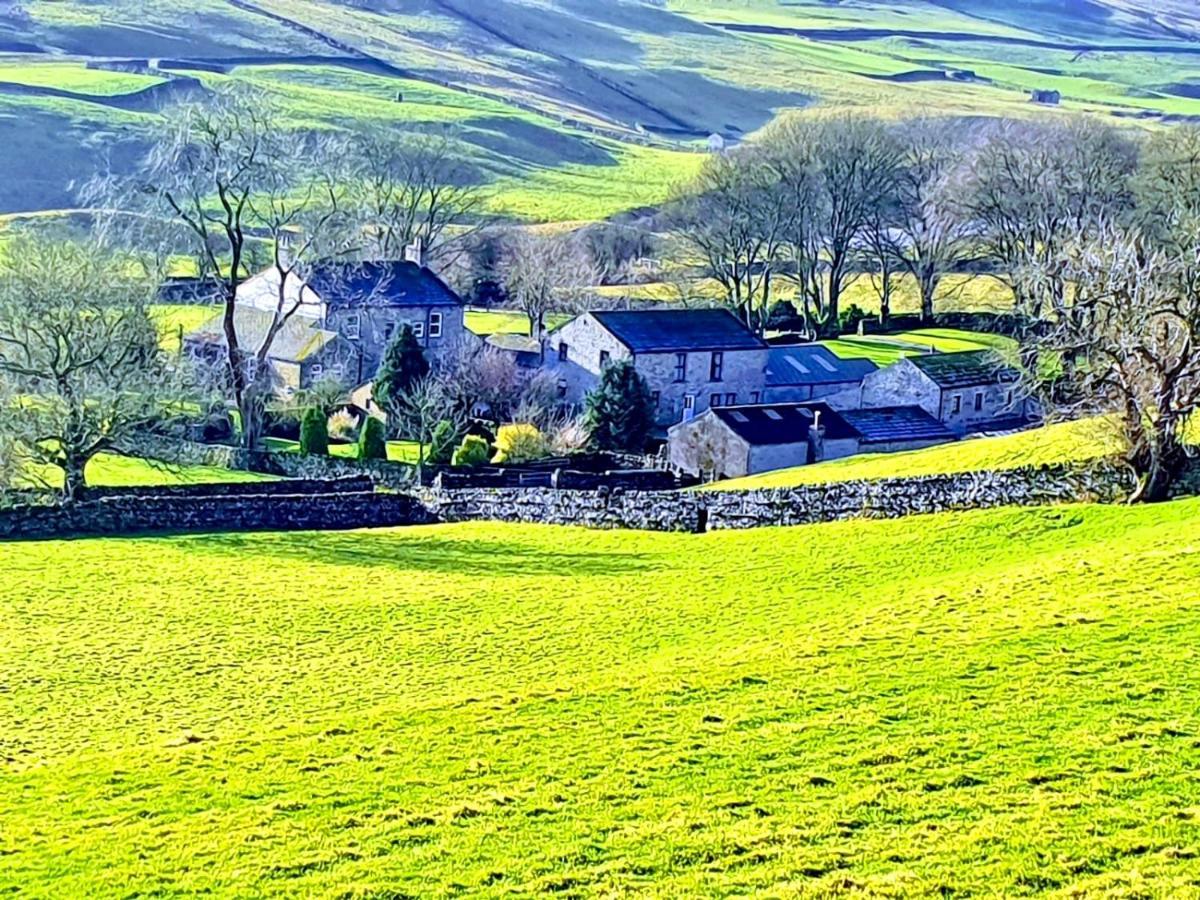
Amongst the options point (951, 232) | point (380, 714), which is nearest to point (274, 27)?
point (951, 232)

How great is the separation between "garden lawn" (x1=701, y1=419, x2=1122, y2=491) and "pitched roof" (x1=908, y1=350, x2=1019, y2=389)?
1786 centimetres

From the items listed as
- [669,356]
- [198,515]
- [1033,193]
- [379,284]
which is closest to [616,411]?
[669,356]

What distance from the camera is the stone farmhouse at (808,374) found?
75375mm

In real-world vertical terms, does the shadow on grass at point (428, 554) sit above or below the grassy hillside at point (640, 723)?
below

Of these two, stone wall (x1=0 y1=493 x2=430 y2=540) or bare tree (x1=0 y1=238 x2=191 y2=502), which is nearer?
stone wall (x1=0 y1=493 x2=430 y2=540)

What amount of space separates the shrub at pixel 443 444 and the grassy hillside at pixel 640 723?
81.3 feet

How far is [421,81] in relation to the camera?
17888 cm

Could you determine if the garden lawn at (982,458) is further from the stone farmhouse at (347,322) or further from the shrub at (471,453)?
the stone farmhouse at (347,322)

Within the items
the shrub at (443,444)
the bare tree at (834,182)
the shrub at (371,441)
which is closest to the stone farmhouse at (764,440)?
the shrub at (443,444)

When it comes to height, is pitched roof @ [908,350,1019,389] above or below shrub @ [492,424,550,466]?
above

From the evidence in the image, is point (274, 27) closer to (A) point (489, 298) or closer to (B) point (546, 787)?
(A) point (489, 298)

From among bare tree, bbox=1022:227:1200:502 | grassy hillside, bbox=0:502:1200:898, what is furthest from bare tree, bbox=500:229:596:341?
grassy hillside, bbox=0:502:1200:898

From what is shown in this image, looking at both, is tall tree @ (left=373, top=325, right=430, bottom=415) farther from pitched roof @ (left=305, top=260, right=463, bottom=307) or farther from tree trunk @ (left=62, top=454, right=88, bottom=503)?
tree trunk @ (left=62, top=454, right=88, bottom=503)

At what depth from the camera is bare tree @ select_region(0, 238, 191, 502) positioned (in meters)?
45.1
